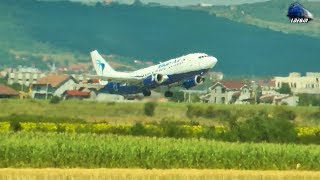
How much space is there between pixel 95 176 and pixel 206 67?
7937 cm

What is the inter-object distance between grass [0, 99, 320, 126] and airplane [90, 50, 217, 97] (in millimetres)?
10362

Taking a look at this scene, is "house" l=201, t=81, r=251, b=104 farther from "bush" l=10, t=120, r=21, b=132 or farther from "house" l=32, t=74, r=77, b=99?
"bush" l=10, t=120, r=21, b=132

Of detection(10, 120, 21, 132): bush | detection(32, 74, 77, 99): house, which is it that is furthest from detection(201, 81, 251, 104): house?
detection(10, 120, 21, 132): bush

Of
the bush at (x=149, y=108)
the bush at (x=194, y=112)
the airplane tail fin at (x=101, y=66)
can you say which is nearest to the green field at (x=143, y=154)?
the bush at (x=149, y=108)

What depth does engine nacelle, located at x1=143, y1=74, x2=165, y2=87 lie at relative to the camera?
414 feet

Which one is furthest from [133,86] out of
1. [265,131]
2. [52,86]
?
[52,86]

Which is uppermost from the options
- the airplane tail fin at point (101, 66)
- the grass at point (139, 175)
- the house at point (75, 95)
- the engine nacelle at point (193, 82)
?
the airplane tail fin at point (101, 66)

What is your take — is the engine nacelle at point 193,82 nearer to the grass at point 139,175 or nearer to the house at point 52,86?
the house at point 52,86

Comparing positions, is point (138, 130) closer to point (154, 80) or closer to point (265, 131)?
point (265, 131)

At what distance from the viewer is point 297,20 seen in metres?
50.8

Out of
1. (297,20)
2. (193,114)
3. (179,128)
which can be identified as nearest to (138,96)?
(193,114)

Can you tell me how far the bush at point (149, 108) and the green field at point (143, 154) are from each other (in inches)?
1525

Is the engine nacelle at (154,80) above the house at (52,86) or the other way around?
the other way around

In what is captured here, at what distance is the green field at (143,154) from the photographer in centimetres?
6144
